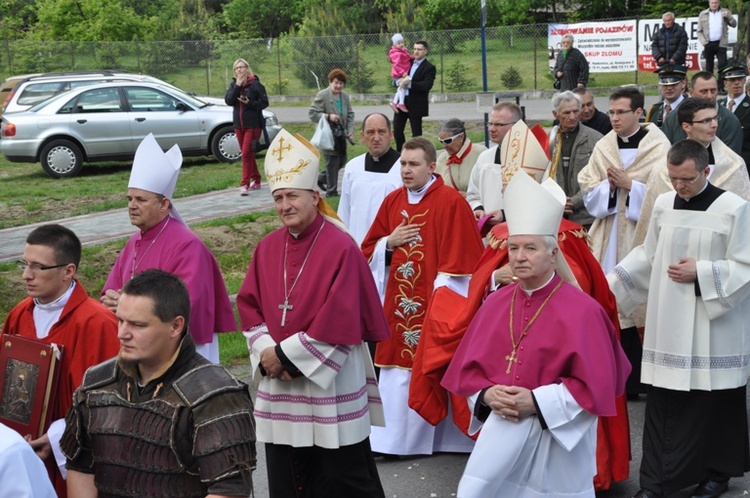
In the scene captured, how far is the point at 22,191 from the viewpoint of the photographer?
1684 centimetres

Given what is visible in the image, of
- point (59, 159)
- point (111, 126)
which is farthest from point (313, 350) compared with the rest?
point (111, 126)

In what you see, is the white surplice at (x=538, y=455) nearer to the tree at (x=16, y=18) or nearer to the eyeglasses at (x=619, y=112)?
the eyeglasses at (x=619, y=112)

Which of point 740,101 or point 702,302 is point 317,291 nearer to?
point 702,302

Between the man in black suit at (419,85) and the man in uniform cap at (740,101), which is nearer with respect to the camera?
the man in uniform cap at (740,101)

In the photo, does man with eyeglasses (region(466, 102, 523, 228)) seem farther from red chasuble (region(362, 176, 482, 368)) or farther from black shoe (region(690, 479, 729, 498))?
black shoe (region(690, 479, 729, 498))

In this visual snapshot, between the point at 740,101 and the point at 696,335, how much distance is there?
5.88 meters

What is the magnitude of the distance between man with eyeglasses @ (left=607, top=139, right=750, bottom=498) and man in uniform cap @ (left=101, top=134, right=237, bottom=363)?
2.50m

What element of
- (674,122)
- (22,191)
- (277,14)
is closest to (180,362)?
(674,122)

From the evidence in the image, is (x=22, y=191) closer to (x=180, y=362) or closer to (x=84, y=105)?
(x=84, y=105)

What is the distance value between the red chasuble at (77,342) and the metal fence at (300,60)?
85.3ft

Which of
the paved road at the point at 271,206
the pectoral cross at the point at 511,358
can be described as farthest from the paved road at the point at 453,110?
the pectoral cross at the point at 511,358

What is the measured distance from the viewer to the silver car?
61.4ft

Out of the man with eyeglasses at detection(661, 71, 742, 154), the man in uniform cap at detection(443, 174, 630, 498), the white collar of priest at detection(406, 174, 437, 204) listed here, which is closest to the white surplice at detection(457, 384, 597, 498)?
the man in uniform cap at detection(443, 174, 630, 498)

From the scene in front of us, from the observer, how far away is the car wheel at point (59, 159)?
61.2ft
